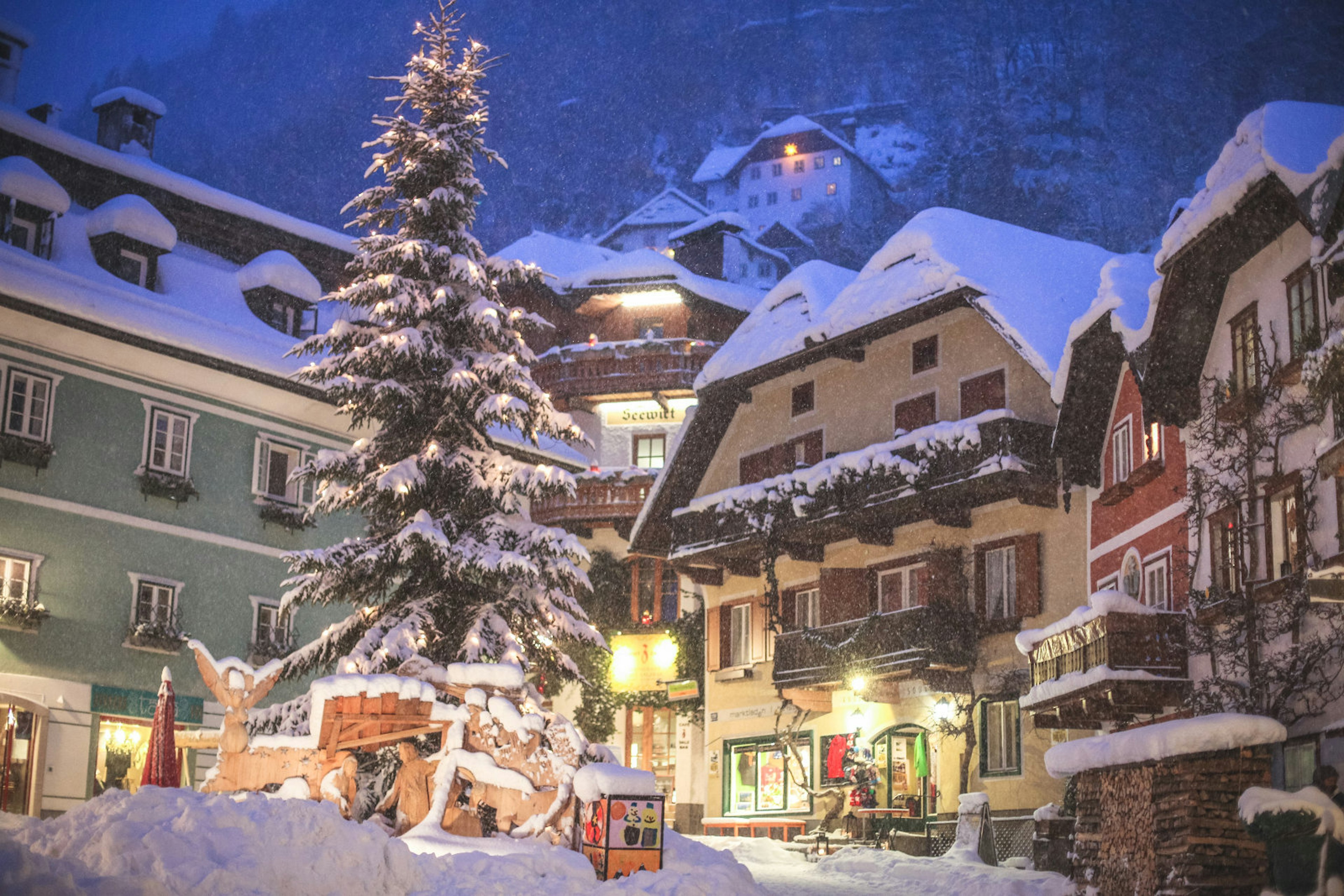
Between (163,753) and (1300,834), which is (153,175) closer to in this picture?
(163,753)

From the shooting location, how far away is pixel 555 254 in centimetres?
5144

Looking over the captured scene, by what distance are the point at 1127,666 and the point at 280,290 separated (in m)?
20.8

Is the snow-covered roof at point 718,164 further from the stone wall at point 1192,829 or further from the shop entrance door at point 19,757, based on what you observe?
the stone wall at point 1192,829

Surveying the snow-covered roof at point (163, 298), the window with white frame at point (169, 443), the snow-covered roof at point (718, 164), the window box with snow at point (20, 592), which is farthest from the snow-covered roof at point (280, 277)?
the snow-covered roof at point (718, 164)

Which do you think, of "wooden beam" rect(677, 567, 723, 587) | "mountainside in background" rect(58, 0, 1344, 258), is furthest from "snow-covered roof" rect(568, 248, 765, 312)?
"mountainside in background" rect(58, 0, 1344, 258)

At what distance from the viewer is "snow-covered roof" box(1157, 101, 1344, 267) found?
1588cm

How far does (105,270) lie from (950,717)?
18630mm

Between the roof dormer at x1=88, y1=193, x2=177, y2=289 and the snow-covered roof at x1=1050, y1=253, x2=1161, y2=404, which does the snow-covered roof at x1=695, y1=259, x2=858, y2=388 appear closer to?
the snow-covered roof at x1=1050, y1=253, x2=1161, y2=404

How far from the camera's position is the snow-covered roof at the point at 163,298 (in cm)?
2653

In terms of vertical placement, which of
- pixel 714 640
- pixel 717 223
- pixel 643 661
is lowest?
pixel 643 661

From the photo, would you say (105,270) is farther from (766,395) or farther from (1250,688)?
(1250,688)

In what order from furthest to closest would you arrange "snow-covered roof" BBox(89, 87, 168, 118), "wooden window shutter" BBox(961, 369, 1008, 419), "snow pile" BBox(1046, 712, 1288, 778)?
"snow-covered roof" BBox(89, 87, 168, 118) < "wooden window shutter" BBox(961, 369, 1008, 419) < "snow pile" BBox(1046, 712, 1288, 778)

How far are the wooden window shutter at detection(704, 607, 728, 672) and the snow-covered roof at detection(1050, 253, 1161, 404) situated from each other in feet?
42.0

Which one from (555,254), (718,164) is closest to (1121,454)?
(555,254)
